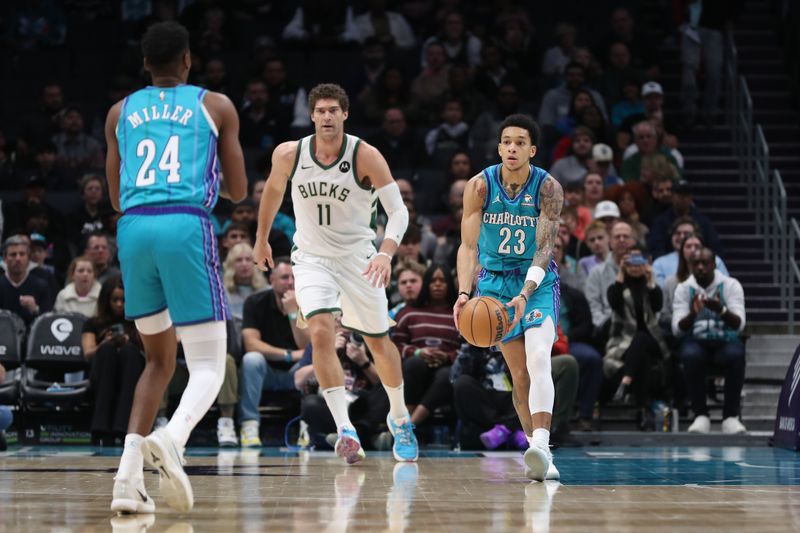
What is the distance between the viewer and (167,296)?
546 centimetres

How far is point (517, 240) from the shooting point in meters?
7.48

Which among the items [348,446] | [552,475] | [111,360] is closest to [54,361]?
[111,360]

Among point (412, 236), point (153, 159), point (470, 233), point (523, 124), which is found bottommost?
point (470, 233)

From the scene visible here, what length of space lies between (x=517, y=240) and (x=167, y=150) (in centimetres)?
258

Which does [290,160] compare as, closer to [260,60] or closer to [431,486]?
[431,486]

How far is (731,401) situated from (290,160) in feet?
15.9

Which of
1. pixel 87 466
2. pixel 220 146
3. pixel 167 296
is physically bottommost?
pixel 87 466

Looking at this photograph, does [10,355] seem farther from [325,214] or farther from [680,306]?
[680,306]

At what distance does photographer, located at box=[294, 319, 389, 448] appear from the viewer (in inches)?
395

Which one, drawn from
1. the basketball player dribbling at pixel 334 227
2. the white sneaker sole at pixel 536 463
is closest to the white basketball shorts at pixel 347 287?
the basketball player dribbling at pixel 334 227

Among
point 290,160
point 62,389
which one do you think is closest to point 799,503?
point 290,160

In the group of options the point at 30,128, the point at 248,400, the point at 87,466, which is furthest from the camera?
the point at 30,128

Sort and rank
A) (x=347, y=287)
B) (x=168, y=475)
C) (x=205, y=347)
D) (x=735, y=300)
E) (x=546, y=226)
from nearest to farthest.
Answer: (x=168, y=475) → (x=205, y=347) → (x=546, y=226) → (x=347, y=287) → (x=735, y=300)

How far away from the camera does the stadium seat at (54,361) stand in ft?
35.1
